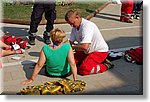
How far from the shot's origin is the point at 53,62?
445 centimetres

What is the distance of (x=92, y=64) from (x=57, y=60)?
0.62 meters

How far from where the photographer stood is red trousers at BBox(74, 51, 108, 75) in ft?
15.4

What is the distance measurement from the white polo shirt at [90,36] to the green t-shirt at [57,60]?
15.8 inches

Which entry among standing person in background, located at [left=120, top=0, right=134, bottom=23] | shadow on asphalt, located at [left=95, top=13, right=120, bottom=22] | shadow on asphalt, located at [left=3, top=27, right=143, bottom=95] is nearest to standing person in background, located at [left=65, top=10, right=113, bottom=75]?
shadow on asphalt, located at [left=3, top=27, right=143, bottom=95]

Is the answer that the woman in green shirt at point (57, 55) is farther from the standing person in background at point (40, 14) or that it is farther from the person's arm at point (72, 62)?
the standing person in background at point (40, 14)

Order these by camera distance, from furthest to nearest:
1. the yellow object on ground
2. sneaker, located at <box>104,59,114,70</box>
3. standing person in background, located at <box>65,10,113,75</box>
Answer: sneaker, located at <box>104,59,114,70</box>
standing person in background, located at <box>65,10,113,75</box>
the yellow object on ground

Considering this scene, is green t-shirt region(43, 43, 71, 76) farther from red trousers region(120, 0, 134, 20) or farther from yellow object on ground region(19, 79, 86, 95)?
red trousers region(120, 0, 134, 20)

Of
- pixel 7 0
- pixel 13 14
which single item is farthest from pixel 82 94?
pixel 7 0

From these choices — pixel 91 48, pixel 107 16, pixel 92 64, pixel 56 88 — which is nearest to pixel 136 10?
pixel 107 16

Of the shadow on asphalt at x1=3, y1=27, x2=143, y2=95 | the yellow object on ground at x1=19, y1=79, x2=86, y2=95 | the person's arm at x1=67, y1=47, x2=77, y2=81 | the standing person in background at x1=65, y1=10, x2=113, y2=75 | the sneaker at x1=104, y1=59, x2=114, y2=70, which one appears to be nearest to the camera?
the yellow object on ground at x1=19, y1=79, x2=86, y2=95

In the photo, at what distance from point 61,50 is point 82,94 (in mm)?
695

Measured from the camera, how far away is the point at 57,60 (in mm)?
4430

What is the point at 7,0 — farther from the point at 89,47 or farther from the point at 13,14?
the point at 89,47

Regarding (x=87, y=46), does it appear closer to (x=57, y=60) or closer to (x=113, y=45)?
(x=57, y=60)
